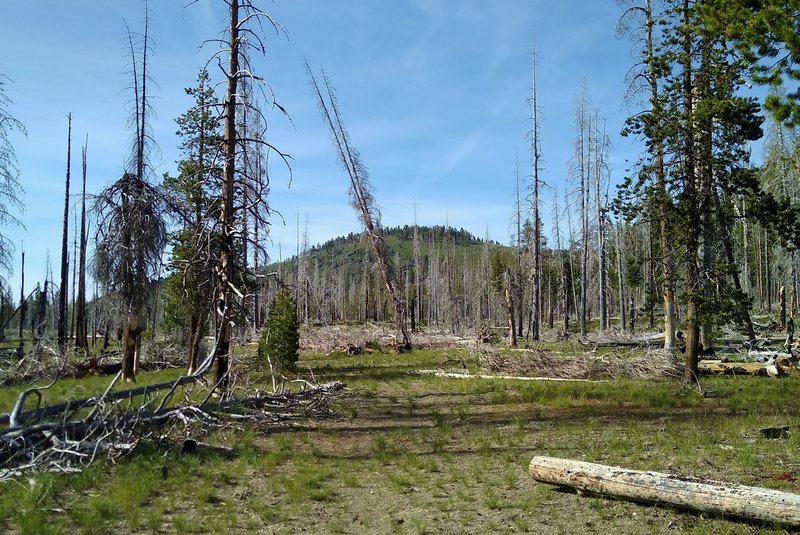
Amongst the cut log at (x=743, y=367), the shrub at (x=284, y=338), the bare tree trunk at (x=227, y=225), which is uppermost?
the bare tree trunk at (x=227, y=225)

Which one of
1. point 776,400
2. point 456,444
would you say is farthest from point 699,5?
point 776,400

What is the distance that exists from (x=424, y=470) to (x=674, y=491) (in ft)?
10.2

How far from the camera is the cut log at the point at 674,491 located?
500cm

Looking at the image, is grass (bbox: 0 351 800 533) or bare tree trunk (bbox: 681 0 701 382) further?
bare tree trunk (bbox: 681 0 701 382)

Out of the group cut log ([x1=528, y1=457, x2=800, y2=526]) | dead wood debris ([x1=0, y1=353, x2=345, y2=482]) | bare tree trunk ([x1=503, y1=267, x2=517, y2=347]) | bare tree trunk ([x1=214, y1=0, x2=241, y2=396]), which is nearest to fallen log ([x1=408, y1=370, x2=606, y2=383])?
dead wood debris ([x1=0, y1=353, x2=345, y2=482])

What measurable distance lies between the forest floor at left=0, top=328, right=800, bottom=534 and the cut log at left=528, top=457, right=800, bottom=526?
0.41 ft

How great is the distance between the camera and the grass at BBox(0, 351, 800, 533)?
18.2 ft

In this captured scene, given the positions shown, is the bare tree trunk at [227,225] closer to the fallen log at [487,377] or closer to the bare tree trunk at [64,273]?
the fallen log at [487,377]

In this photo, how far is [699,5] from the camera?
845cm

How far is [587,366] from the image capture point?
55.7ft

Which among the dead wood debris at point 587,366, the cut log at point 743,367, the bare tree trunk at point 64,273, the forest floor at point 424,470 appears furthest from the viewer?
the bare tree trunk at point 64,273

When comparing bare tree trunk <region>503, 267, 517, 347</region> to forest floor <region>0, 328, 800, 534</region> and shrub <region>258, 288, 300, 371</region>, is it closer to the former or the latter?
shrub <region>258, 288, 300, 371</region>

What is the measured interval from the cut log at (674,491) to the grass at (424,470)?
0.45 feet

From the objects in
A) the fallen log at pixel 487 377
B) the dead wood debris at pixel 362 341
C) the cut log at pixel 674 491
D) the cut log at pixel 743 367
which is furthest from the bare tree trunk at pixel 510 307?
the cut log at pixel 674 491
